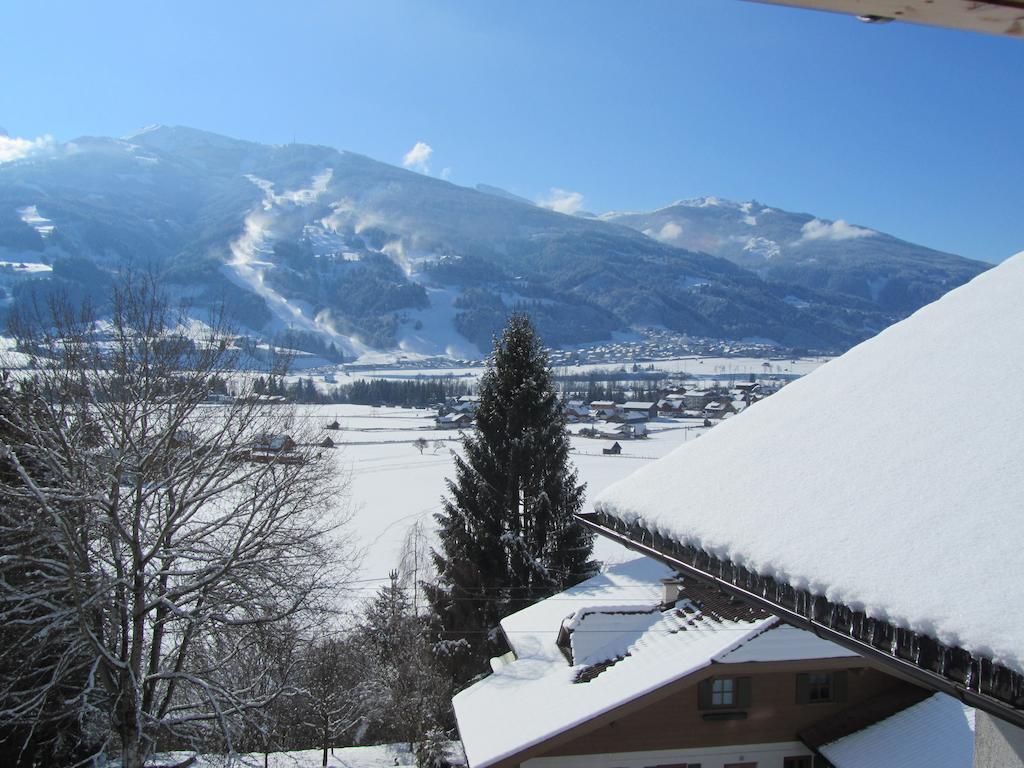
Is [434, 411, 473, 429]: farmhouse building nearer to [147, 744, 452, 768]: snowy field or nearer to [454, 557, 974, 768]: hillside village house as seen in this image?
[147, 744, 452, 768]: snowy field

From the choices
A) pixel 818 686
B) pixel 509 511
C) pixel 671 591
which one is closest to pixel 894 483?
Answer: pixel 818 686

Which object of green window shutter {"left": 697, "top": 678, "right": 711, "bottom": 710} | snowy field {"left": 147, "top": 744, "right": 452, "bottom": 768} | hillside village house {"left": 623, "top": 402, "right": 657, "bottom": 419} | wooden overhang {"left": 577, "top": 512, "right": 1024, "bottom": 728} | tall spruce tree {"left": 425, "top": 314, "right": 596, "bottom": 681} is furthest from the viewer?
hillside village house {"left": 623, "top": 402, "right": 657, "bottom": 419}

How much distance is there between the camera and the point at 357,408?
107 metres

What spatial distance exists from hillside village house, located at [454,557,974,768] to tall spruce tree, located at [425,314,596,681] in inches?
291

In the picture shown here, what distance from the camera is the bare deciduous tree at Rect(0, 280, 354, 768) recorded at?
964 cm

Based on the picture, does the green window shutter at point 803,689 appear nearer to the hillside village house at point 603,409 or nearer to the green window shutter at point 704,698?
the green window shutter at point 704,698

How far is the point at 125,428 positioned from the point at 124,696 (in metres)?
3.58

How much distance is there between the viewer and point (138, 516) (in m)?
9.82

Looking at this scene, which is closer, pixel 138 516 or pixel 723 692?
pixel 138 516

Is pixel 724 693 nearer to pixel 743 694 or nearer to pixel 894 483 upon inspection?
pixel 743 694

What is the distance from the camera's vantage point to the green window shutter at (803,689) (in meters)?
10.5

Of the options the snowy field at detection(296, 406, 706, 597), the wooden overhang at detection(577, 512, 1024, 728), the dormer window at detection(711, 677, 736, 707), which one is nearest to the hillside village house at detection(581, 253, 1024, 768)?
the wooden overhang at detection(577, 512, 1024, 728)

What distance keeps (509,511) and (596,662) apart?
887 centimetres

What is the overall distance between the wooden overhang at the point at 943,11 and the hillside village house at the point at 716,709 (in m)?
9.17
